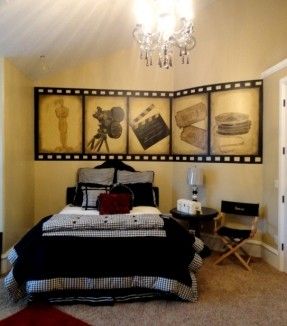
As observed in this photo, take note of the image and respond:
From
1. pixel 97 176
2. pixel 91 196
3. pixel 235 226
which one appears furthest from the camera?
pixel 97 176

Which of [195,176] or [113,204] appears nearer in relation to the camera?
[113,204]

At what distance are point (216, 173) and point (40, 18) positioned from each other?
302cm

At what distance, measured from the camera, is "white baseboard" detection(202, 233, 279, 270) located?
12.3 ft

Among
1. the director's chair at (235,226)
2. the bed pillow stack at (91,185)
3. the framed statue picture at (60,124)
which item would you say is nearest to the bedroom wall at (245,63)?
the director's chair at (235,226)

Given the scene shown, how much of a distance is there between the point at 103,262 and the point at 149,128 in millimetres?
2731

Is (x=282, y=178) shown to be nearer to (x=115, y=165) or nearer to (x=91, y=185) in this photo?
(x=115, y=165)

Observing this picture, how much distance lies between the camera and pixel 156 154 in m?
4.98

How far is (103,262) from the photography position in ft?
8.88

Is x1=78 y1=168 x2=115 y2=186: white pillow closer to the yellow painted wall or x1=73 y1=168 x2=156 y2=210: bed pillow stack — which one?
x1=73 y1=168 x2=156 y2=210: bed pillow stack

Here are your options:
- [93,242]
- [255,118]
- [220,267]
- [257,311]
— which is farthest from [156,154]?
[257,311]

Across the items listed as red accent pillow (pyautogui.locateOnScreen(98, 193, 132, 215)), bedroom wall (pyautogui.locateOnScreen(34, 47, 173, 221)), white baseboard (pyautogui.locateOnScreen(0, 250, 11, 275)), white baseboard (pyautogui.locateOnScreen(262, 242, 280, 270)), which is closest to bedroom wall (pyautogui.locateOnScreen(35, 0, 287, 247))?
bedroom wall (pyautogui.locateOnScreen(34, 47, 173, 221))

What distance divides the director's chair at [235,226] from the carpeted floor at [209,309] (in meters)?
0.55

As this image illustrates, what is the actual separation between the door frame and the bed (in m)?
A: 1.31

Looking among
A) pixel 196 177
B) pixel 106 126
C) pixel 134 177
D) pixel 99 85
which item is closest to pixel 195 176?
pixel 196 177
